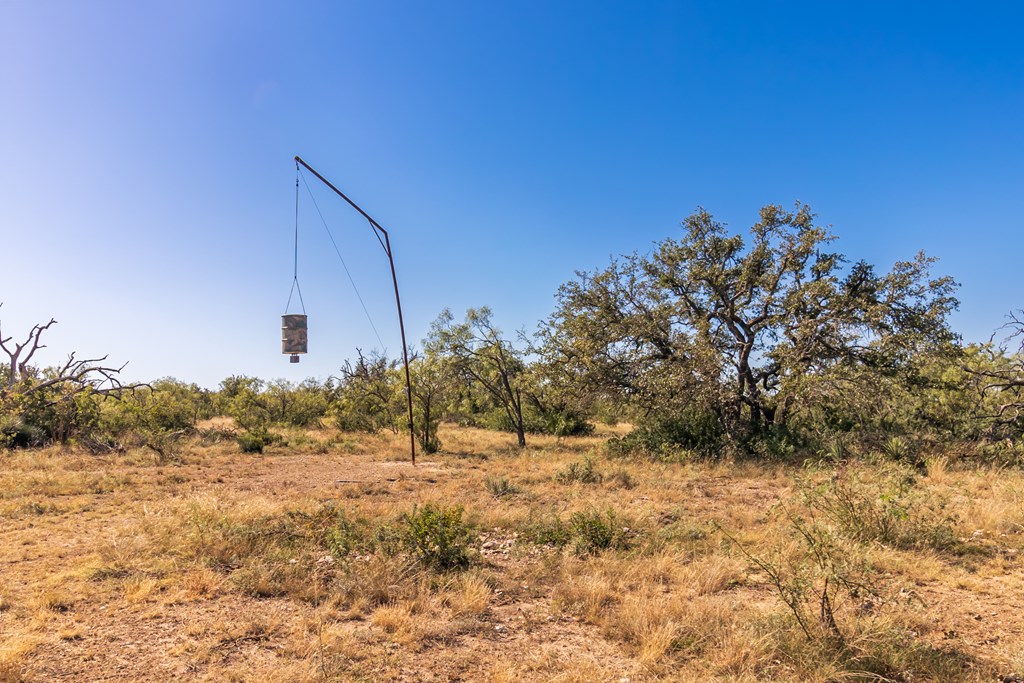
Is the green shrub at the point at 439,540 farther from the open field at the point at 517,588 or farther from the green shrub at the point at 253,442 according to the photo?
the green shrub at the point at 253,442

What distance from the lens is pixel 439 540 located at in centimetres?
657

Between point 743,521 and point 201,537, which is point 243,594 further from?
point 743,521

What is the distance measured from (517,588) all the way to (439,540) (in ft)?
4.05

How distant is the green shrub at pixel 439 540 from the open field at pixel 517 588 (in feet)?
0.11

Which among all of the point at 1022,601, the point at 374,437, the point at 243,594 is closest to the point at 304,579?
the point at 243,594

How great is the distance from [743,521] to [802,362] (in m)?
8.01

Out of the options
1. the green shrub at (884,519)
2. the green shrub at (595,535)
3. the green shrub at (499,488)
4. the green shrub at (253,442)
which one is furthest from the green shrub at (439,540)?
the green shrub at (253,442)

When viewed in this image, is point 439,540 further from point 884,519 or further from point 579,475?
point 579,475

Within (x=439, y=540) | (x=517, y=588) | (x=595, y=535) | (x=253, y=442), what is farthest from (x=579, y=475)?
(x=253, y=442)

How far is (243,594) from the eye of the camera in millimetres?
5637

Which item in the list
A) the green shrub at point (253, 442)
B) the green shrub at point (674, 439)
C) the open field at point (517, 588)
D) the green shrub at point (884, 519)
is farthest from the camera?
the green shrub at point (253, 442)

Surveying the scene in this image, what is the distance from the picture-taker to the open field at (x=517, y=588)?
13.5 ft

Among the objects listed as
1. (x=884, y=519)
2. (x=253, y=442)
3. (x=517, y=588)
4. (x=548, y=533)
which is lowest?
(x=517, y=588)

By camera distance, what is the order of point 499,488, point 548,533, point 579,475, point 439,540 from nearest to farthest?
1. point 439,540
2. point 548,533
3. point 499,488
4. point 579,475
